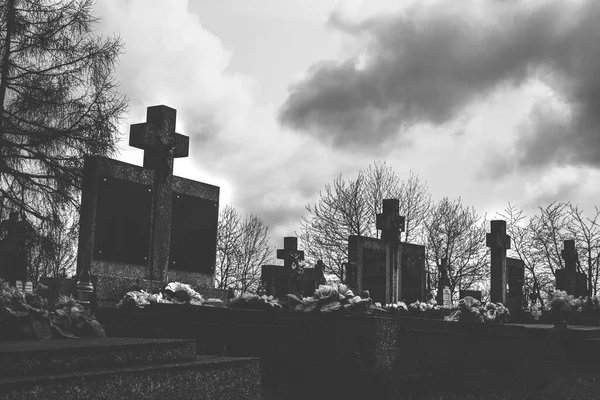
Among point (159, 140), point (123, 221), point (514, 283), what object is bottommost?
point (514, 283)

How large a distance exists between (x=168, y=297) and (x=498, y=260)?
46.2 ft

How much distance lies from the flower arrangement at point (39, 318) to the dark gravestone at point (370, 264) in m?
12.6

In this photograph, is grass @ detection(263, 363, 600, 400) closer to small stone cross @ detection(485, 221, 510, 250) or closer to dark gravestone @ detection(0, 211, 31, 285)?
dark gravestone @ detection(0, 211, 31, 285)

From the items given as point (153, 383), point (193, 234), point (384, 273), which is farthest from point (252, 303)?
point (384, 273)

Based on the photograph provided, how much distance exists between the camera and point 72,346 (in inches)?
144

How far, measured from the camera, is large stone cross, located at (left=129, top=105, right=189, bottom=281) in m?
10.0

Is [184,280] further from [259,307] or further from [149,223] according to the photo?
[259,307]

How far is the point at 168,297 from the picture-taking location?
8.41 meters

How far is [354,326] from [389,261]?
37.3 feet

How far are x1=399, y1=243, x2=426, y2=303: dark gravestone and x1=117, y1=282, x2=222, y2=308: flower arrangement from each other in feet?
32.0

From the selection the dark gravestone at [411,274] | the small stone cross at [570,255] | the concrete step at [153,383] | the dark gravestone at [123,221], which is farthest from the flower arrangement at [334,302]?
the small stone cross at [570,255]

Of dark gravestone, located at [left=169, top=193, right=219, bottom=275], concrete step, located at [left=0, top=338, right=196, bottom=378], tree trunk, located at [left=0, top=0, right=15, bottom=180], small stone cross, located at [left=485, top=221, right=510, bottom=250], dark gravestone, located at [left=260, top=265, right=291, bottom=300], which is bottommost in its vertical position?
concrete step, located at [left=0, top=338, right=196, bottom=378]

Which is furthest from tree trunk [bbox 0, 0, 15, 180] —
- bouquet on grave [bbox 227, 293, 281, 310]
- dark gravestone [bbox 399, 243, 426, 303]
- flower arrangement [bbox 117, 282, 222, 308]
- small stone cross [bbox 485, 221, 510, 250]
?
small stone cross [bbox 485, 221, 510, 250]

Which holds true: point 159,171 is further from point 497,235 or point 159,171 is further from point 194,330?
point 497,235
